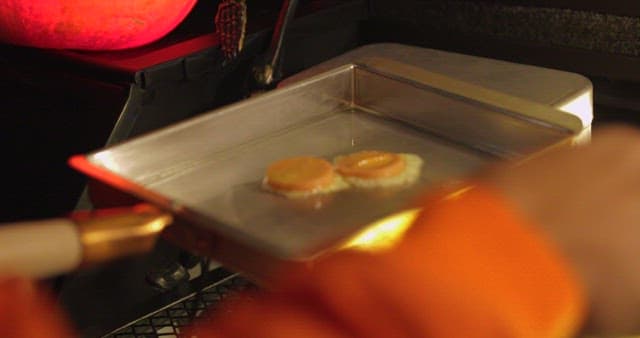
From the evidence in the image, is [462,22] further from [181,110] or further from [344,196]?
[344,196]

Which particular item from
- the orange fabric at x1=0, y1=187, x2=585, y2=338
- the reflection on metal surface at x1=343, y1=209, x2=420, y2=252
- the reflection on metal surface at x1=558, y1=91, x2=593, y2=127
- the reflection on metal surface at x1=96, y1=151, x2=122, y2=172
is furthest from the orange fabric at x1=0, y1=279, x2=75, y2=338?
the reflection on metal surface at x1=558, y1=91, x2=593, y2=127

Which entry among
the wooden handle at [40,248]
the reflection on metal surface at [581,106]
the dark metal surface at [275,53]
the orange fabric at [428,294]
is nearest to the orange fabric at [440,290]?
the orange fabric at [428,294]

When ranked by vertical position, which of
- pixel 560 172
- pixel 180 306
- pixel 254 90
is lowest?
pixel 180 306

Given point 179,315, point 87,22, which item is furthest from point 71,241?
point 87,22

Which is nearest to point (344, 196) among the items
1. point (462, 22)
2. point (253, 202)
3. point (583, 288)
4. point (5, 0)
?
point (253, 202)

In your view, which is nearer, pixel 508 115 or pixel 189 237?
pixel 189 237

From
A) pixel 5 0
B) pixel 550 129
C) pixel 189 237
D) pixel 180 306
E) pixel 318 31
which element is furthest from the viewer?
Result: pixel 318 31
